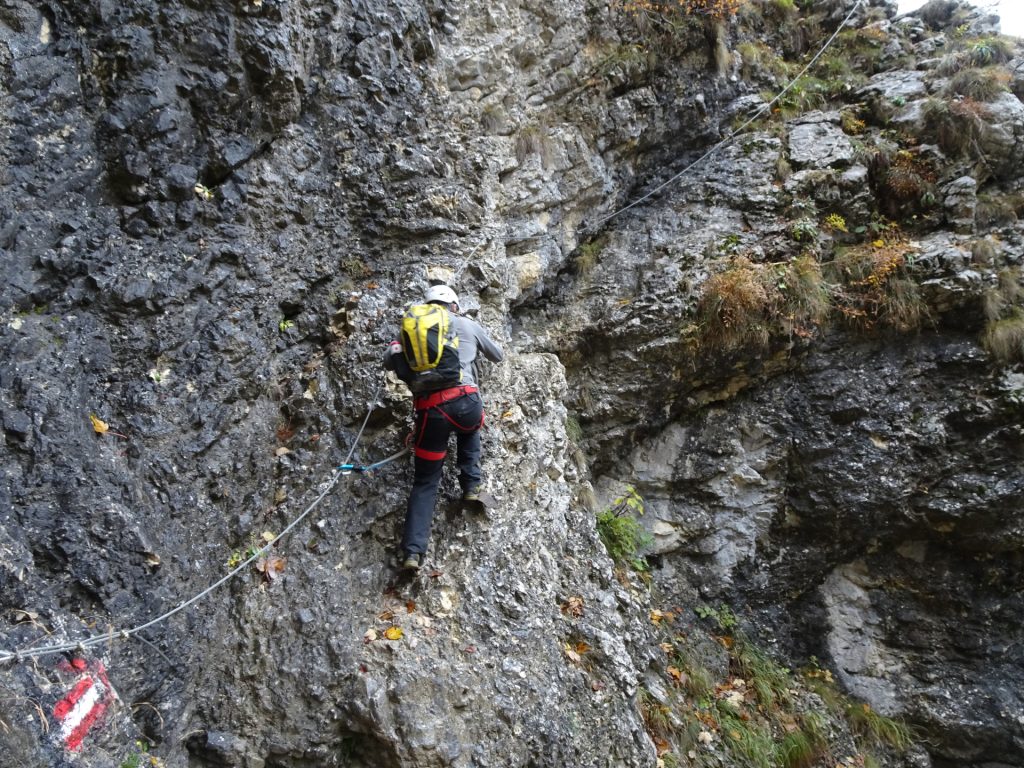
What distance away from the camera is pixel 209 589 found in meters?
3.79

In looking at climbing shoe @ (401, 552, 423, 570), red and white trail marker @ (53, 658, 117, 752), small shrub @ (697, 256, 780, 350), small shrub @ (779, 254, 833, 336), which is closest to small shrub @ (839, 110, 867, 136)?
small shrub @ (779, 254, 833, 336)

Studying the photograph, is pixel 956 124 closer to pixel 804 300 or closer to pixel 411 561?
pixel 804 300

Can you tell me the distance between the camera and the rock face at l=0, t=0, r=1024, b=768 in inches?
161


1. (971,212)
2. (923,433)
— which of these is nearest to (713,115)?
(971,212)

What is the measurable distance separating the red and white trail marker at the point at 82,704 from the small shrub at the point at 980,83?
10.6m

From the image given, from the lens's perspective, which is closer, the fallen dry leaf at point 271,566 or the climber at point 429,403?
the fallen dry leaf at point 271,566

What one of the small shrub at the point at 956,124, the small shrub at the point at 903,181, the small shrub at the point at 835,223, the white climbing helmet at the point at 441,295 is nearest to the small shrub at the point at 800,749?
the white climbing helmet at the point at 441,295

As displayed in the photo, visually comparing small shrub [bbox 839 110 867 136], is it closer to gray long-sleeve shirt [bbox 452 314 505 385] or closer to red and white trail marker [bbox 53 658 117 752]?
gray long-sleeve shirt [bbox 452 314 505 385]

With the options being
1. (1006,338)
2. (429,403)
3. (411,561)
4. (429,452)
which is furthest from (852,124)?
(411,561)

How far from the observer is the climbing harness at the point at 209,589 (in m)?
3.24

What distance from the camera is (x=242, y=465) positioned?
4.76m

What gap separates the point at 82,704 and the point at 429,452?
98.0 inches

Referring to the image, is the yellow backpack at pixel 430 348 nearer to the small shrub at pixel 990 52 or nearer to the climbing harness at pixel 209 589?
the climbing harness at pixel 209 589

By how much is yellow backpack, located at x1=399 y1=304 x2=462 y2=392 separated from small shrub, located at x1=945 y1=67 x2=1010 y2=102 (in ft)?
25.3
